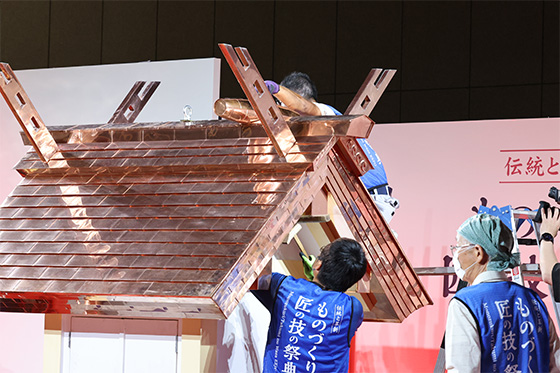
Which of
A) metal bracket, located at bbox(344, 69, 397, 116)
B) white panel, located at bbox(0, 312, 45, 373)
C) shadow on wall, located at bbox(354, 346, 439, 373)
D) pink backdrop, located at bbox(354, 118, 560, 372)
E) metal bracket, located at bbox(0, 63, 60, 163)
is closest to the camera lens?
metal bracket, located at bbox(0, 63, 60, 163)

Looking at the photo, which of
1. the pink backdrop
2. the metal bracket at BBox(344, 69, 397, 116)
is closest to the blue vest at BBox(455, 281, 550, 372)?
the metal bracket at BBox(344, 69, 397, 116)

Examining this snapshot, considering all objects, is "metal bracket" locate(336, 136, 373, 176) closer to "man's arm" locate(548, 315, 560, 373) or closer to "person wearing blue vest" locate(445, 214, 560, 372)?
"person wearing blue vest" locate(445, 214, 560, 372)

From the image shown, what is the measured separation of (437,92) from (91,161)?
4958 millimetres

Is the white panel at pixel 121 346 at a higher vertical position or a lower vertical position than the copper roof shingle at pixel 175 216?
lower

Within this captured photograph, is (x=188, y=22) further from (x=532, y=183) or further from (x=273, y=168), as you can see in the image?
(x=273, y=168)

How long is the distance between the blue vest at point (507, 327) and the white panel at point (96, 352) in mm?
1362

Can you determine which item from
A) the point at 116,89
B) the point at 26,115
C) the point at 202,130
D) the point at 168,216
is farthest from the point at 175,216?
the point at 116,89

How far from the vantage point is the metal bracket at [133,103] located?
14.1 feet

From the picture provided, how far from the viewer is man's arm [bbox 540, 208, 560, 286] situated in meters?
3.05

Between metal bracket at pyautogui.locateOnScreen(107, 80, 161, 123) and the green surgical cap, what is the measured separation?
7.20ft

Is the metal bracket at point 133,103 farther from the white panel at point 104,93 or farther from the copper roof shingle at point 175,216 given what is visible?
the white panel at point 104,93

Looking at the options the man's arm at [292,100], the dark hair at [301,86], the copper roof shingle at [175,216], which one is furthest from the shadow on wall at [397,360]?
the man's arm at [292,100]

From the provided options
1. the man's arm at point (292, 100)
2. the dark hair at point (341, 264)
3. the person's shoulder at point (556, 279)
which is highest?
the man's arm at point (292, 100)

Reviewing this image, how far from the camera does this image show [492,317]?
2.58 m
